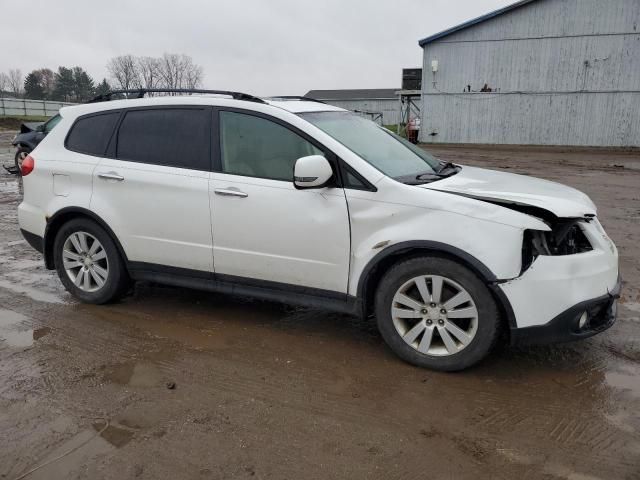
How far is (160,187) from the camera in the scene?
454 centimetres

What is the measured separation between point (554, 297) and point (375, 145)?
1.79 metres

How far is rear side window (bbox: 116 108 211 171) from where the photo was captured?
4.51m

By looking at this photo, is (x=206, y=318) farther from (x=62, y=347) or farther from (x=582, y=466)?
(x=582, y=466)

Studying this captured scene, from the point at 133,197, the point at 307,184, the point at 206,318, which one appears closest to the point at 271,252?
the point at 307,184

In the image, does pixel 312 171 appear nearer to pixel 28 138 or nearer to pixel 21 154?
pixel 28 138

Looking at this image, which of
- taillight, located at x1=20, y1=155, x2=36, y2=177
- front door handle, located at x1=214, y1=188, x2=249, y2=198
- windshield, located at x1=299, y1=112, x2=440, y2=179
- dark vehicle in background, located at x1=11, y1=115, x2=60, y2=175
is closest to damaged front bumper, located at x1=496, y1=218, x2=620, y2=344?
windshield, located at x1=299, y1=112, x2=440, y2=179

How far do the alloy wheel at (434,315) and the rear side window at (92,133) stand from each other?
116 inches

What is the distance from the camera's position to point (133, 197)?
184 inches

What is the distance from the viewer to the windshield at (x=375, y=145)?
13.6ft

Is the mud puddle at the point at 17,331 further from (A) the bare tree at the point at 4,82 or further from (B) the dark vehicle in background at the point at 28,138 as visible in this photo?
(A) the bare tree at the point at 4,82

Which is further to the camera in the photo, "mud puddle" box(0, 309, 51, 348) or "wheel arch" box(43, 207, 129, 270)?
"wheel arch" box(43, 207, 129, 270)

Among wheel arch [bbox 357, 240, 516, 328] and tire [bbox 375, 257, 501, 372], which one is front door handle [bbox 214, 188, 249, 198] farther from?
tire [bbox 375, 257, 501, 372]

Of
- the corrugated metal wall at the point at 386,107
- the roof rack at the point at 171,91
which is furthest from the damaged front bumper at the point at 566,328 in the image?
the corrugated metal wall at the point at 386,107

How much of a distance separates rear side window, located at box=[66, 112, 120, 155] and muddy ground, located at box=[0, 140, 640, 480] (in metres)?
1.42
